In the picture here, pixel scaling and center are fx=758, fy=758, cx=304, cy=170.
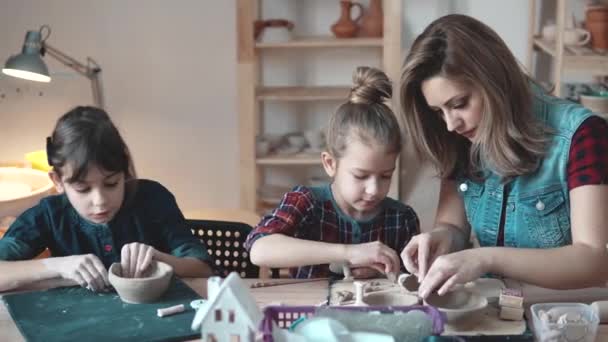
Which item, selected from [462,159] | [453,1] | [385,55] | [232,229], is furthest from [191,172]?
[462,159]

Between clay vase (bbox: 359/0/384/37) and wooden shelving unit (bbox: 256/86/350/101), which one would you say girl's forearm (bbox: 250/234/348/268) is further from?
clay vase (bbox: 359/0/384/37)

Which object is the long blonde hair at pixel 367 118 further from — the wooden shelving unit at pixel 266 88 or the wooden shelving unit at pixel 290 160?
the wooden shelving unit at pixel 290 160

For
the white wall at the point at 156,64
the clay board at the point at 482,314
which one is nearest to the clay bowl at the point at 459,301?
the clay board at the point at 482,314

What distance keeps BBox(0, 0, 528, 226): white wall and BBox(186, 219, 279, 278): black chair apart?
156cm

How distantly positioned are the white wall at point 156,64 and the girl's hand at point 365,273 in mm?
1965

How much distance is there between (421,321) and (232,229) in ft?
2.71

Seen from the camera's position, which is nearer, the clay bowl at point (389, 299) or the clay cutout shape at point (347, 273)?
the clay bowl at point (389, 299)

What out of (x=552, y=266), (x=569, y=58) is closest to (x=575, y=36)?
(x=569, y=58)

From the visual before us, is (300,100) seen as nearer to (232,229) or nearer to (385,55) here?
(385,55)

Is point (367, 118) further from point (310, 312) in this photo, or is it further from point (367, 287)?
point (310, 312)

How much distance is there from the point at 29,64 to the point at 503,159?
166 centimetres

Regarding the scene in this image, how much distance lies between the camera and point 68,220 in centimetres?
175

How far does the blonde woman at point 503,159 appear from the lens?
145cm

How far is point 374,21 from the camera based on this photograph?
324 centimetres
